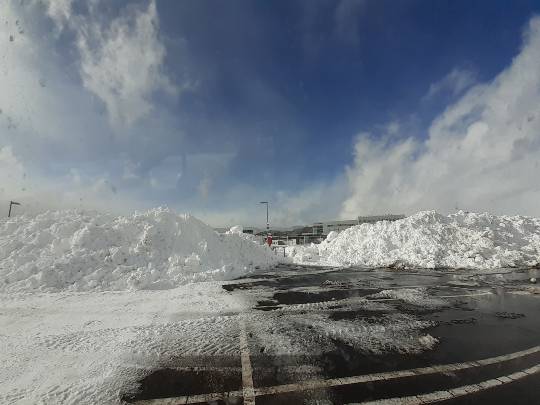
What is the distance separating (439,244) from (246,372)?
17881 mm

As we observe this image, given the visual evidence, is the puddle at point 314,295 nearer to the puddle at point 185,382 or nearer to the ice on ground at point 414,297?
the ice on ground at point 414,297

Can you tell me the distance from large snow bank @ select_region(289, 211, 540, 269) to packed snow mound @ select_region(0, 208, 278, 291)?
24.5ft

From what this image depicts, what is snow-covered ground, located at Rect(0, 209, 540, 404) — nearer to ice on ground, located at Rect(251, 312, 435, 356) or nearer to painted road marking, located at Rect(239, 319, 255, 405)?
ice on ground, located at Rect(251, 312, 435, 356)

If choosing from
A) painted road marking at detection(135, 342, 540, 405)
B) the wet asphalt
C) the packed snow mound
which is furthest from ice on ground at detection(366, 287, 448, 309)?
the packed snow mound

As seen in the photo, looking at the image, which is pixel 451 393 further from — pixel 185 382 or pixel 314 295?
pixel 314 295

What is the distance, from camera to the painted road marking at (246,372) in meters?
3.33

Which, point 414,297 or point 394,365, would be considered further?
point 414,297

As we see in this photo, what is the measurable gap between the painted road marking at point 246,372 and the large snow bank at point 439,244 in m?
13.8

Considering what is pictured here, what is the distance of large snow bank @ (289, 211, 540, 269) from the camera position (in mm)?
16828

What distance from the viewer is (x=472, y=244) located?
1797cm

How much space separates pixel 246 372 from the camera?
155 inches

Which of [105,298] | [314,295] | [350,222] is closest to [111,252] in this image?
[105,298]

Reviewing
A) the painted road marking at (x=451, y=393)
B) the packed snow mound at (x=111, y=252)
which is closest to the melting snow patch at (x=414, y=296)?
the painted road marking at (x=451, y=393)

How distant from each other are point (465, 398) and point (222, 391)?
277cm
